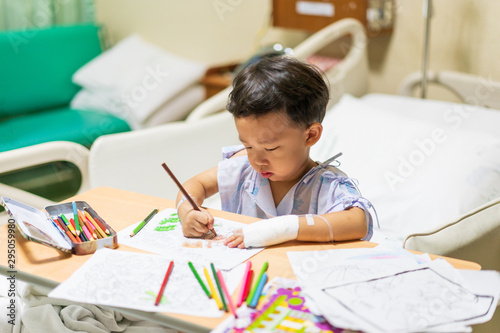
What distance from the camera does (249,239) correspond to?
3.52ft

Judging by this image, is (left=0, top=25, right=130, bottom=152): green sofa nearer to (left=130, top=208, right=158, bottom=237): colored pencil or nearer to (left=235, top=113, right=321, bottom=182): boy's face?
(left=130, top=208, right=158, bottom=237): colored pencil

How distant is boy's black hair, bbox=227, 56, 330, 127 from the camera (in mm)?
1211

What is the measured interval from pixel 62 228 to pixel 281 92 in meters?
0.53

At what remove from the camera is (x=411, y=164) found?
6.43 feet

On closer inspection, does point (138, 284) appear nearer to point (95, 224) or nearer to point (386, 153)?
point (95, 224)

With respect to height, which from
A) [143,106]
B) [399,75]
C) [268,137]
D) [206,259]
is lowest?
[143,106]

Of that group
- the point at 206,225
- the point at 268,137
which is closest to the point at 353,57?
the point at 268,137

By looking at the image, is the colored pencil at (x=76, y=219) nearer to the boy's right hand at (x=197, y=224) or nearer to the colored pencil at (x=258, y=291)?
the boy's right hand at (x=197, y=224)

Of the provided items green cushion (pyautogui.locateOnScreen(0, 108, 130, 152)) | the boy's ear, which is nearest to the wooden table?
the boy's ear

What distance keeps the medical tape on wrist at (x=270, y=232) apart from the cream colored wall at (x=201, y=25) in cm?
219

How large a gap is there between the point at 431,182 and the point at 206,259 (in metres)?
1.07

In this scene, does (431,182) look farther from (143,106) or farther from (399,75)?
(143,106)

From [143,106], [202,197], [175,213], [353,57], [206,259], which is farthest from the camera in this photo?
[143,106]

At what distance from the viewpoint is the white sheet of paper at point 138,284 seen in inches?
34.7
